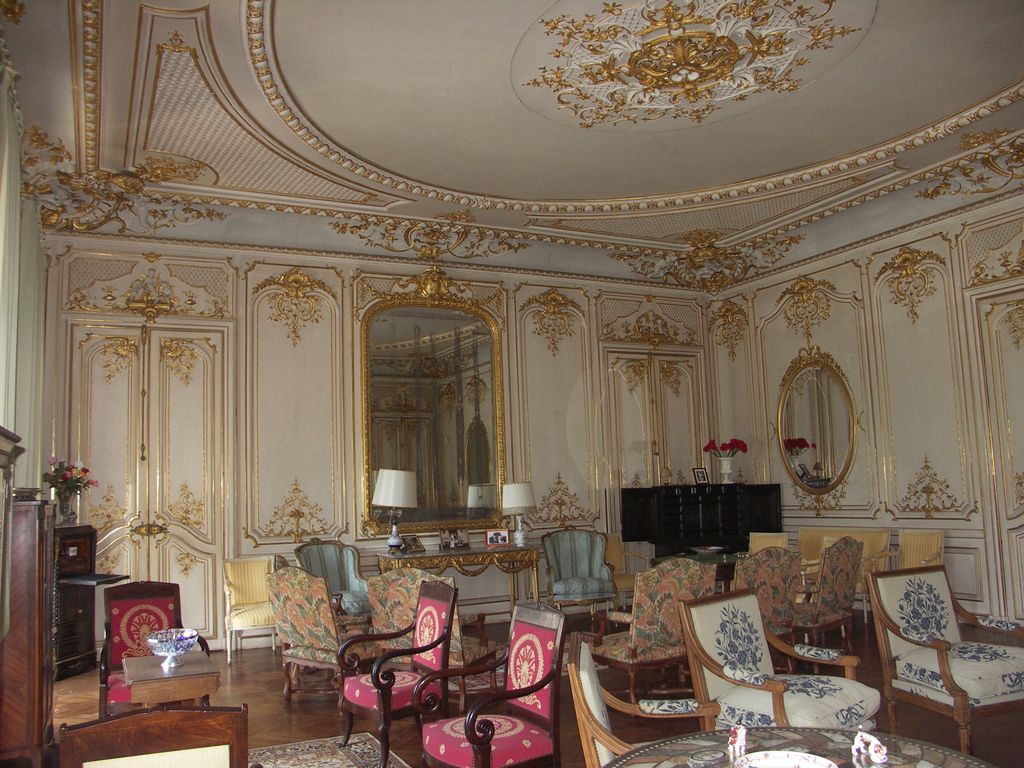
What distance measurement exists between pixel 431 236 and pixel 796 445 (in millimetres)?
4145

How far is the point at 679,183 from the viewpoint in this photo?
7109mm

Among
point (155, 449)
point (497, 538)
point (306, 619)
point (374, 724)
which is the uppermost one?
point (155, 449)

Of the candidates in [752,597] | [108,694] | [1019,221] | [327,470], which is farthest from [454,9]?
[1019,221]

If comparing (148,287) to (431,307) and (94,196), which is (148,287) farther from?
(431,307)

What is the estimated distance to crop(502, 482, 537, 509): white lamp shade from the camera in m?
7.68

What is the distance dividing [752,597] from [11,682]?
3119 mm

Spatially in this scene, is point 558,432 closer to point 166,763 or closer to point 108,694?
point 108,694

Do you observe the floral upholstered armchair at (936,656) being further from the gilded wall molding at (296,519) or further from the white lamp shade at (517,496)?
the gilded wall molding at (296,519)

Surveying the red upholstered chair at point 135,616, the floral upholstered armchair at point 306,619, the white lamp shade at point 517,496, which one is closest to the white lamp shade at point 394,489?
the white lamp shade at point 517,496

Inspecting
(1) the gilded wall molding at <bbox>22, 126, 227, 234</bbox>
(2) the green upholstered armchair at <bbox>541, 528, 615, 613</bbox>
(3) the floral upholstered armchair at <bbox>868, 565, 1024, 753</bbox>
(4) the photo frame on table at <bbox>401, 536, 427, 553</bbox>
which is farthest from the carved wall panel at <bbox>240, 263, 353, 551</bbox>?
(3) the floral upholstered armchair at <bbox>868, 565, 1024, 753</bbox>

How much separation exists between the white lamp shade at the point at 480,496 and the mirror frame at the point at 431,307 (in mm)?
73

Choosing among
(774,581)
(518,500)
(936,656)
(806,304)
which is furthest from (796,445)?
(936,656)

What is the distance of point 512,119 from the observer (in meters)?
5.76

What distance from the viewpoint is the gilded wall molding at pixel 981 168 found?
6289mm
